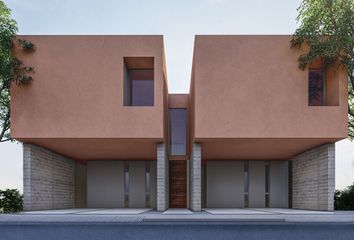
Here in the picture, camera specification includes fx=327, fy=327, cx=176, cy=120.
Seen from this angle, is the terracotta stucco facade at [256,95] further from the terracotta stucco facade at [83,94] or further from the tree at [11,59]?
the tree at [11,59]

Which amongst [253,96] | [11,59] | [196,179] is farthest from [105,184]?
[253,96]

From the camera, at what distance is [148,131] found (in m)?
12.7

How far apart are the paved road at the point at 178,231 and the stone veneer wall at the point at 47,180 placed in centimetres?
551

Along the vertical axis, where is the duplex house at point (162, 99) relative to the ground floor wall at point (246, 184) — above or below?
above

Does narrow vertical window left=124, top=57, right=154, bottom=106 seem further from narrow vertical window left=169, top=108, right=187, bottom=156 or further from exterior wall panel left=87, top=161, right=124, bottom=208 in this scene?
exterior wall panel left=87, top=161, right=124, bottom=208

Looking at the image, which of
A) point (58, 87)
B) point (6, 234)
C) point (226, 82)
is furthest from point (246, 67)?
point (6, 234)

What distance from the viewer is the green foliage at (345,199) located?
17297 millimetres

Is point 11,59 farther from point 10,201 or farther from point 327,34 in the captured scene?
point 327,34

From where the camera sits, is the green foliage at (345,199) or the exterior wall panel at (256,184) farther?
the exterior wall panel at (256,184)

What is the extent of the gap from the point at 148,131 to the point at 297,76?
6.21 m

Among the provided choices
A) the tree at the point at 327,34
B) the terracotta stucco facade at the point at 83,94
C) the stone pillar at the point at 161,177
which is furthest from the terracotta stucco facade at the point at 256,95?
the stone pillar at the point at 161,177

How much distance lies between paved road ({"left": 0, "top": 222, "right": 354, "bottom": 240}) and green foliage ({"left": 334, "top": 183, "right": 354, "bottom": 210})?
10.6m

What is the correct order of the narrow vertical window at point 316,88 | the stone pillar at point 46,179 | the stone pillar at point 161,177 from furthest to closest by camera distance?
the narrow vertical window at point 316,88, the stone pillar at point 161,177, the stone pillar at point 46,179

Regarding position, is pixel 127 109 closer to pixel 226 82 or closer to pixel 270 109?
pixel 226 82
